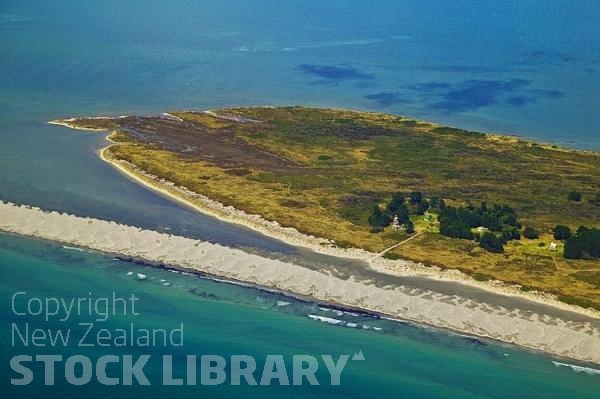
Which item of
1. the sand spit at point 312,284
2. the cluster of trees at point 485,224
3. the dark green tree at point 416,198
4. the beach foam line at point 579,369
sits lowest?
the beach foam line at point 579,369

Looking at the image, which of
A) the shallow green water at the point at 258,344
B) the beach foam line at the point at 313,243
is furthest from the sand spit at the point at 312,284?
the beach foam line at the point at 313,243

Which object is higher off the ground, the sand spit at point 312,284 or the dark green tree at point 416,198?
the dark green tree at point 416,198

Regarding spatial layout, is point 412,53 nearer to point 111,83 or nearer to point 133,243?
point 111,83

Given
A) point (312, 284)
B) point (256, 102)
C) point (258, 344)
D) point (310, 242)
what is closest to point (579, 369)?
point (312, 284)

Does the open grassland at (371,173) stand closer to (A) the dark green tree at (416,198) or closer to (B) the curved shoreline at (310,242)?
(B) the curved shoreline at (310,242)

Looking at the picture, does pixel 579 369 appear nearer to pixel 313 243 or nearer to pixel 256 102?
pixel 313 243

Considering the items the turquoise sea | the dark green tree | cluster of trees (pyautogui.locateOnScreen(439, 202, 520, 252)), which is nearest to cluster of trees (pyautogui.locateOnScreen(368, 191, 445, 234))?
the dark green tree
